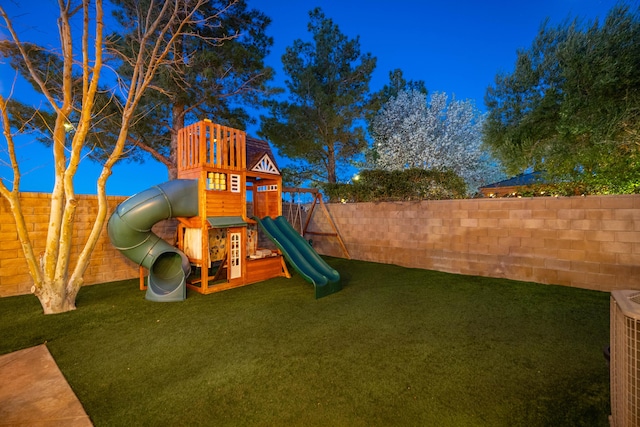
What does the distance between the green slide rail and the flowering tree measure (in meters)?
11.6

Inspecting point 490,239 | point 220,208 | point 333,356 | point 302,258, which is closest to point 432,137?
point 490,239

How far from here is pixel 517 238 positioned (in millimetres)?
5719

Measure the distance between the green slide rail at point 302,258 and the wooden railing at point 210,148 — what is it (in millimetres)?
1401

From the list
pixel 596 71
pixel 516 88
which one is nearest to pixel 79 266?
pixel 596 71

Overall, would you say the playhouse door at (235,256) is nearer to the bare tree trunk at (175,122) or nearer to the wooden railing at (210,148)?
the wooden railing at (210,148)

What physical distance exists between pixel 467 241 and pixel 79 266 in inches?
286

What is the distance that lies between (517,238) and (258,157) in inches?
223

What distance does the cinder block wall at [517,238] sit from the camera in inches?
186

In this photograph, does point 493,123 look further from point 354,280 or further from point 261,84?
point 261,84

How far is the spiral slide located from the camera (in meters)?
4.62

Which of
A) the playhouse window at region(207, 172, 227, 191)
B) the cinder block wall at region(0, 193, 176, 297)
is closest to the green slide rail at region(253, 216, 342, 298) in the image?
the playhouse window at region(207, 172, 227, 191)

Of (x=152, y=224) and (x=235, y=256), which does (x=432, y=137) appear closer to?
A: (x=235, y=256)

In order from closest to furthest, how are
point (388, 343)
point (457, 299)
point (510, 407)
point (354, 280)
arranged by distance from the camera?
point (510, 407) → point (388, 343) → point (457, 299) → point (354, 280)

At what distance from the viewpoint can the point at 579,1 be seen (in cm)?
639
